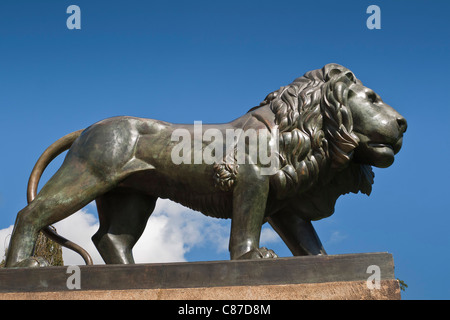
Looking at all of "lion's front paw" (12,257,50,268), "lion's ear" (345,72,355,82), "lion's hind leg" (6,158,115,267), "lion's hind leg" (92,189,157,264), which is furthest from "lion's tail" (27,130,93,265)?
"lion's ear" (345,72,355,82)

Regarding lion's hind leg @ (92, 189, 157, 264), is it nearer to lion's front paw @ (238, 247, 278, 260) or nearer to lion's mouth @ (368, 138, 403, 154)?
lion's front paw @ (238, 247, 278, 260)

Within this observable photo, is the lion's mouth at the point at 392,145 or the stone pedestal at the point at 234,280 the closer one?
the stone pedestal at the point at 234,280

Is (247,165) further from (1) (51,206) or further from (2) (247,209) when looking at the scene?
(1) (51,206)

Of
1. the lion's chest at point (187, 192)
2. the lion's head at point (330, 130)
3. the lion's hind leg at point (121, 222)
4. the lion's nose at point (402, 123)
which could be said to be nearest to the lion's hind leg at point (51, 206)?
the lion's chest at point (187, 192)

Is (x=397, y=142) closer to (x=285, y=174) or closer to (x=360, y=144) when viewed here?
(x=360, y=144)

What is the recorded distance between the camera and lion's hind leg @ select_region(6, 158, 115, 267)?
418 cm

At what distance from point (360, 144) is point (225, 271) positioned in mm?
1523

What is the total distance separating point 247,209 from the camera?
3.94 meters

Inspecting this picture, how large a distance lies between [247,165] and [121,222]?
131 centimetres

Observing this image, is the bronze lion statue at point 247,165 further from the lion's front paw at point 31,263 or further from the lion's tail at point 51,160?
the lion's tail at point 51,160

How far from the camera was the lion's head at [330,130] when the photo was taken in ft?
13.4

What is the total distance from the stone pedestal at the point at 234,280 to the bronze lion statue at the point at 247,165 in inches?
14.6

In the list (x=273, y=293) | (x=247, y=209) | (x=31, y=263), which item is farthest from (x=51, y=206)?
(x=273, y=293)

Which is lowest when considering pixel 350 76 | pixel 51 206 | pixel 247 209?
pixel 247 209
